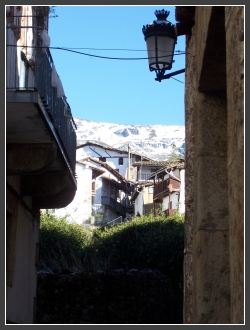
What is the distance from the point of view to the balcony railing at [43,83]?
Answer: 8.28m

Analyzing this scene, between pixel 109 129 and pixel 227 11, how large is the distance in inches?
7697

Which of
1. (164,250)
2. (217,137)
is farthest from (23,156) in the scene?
A: (164,250)

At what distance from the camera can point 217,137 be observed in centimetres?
480

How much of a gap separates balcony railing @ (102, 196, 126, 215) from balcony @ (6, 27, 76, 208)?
43463 mm

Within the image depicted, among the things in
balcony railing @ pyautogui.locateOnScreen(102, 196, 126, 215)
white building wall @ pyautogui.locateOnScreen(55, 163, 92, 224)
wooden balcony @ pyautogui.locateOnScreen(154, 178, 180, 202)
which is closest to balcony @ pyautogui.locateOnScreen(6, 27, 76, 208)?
wooden balcony @ pyautogui.locateOnScreen(154, 178, 180, 202)

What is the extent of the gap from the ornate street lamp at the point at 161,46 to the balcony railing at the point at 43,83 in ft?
4.65

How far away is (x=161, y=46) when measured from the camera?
26.4ft

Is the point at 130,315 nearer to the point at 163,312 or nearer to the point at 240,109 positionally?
the point at 163,312

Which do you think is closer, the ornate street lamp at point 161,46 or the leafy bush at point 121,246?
the ornate street lamp at point 161,46

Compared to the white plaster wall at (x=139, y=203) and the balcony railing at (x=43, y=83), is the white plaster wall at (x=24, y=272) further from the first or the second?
the white plaster wall at (x=139, y=203)

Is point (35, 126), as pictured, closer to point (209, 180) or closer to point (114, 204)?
point (209, 180)

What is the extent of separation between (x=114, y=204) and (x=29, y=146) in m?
48.2

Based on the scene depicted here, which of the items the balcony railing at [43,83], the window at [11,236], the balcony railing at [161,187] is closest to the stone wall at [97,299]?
the balcony railing at [43,83]

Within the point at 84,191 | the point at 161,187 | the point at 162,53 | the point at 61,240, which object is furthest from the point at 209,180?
the point at 84,191
